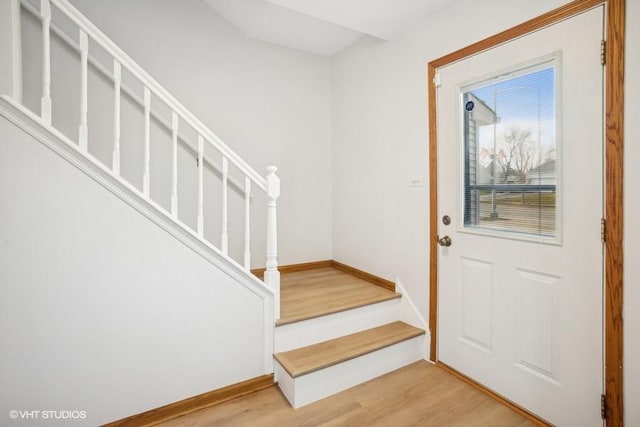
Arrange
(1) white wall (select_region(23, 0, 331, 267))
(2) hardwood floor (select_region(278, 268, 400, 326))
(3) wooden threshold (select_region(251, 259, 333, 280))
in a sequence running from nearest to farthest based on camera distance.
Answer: (2) hardwood floor (select_region(278, 268, 400, 326)), (1) white wall (select_region(23, 0, 331, 267)), (3) wooden threshold (select_region(251, 259, 333, 280))

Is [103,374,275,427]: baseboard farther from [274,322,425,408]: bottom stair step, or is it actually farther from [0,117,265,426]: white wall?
[274,322,425,408]: bottom stair step

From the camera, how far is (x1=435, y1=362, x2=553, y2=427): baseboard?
172 centimetres

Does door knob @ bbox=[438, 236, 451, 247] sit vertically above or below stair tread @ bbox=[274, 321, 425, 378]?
above

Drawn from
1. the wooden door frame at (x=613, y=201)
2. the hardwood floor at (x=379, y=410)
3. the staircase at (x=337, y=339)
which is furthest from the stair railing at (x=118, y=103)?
the wooden door frame at (x=613, y=201)

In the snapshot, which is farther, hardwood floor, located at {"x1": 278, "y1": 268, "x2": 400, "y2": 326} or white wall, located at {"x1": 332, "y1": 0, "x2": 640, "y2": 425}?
hardwood floor, located at {"x1": 278, "y1": 268, "x2": 400, "y2": 326}

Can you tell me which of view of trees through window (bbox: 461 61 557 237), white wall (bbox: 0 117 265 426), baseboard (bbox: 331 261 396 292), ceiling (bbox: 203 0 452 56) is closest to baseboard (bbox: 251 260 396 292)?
baseboard (bbox: 331 261 396 292)

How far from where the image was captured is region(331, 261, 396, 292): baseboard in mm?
2710

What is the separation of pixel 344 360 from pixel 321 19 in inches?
95.9

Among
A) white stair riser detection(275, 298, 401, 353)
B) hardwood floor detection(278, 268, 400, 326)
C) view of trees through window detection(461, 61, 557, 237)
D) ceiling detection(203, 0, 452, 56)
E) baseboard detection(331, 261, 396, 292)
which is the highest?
ceiling detection(203, 0, 452, 56)

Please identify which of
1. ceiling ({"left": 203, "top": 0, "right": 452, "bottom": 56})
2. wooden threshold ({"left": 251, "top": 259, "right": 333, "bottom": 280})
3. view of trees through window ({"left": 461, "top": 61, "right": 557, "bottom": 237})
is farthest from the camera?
wooden threshold ({"left": 251, "top": 259, "right": 333, "bottom": 280})

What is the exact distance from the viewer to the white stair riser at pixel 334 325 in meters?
2.11

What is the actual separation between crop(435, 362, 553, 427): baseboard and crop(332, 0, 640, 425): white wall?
0.41 m

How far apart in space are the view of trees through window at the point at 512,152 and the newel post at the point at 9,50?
2.45m

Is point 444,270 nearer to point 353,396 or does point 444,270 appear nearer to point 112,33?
point 353,396
